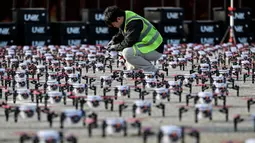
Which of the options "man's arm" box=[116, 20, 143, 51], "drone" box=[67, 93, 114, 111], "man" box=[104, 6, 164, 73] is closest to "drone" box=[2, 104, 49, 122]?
"drone" box=[67, 93, 114, 111]

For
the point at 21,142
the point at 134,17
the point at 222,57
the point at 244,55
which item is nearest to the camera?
the point at 21,142

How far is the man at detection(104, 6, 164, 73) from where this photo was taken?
21.2m

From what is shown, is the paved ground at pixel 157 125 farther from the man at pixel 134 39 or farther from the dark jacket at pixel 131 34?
the dark jacket at pixel 131 34

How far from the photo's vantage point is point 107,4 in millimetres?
43000

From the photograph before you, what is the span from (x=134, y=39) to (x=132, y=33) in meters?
0.20

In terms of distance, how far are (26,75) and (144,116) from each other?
677cm

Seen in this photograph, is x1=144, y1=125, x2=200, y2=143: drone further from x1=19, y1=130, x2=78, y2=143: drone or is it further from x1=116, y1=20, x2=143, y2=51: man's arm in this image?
x1=116, y1=20, x2=143, y2=51: man's arm

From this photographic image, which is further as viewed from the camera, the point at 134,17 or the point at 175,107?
the point at 134,17

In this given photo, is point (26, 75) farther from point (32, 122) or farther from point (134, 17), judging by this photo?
point (32, 122)

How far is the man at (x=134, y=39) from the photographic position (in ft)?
69.5

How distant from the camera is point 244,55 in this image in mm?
27672

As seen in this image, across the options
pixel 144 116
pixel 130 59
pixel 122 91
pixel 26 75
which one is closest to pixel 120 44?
pixel 130 59

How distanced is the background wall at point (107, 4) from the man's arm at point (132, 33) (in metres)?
20.5

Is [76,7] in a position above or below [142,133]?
above
